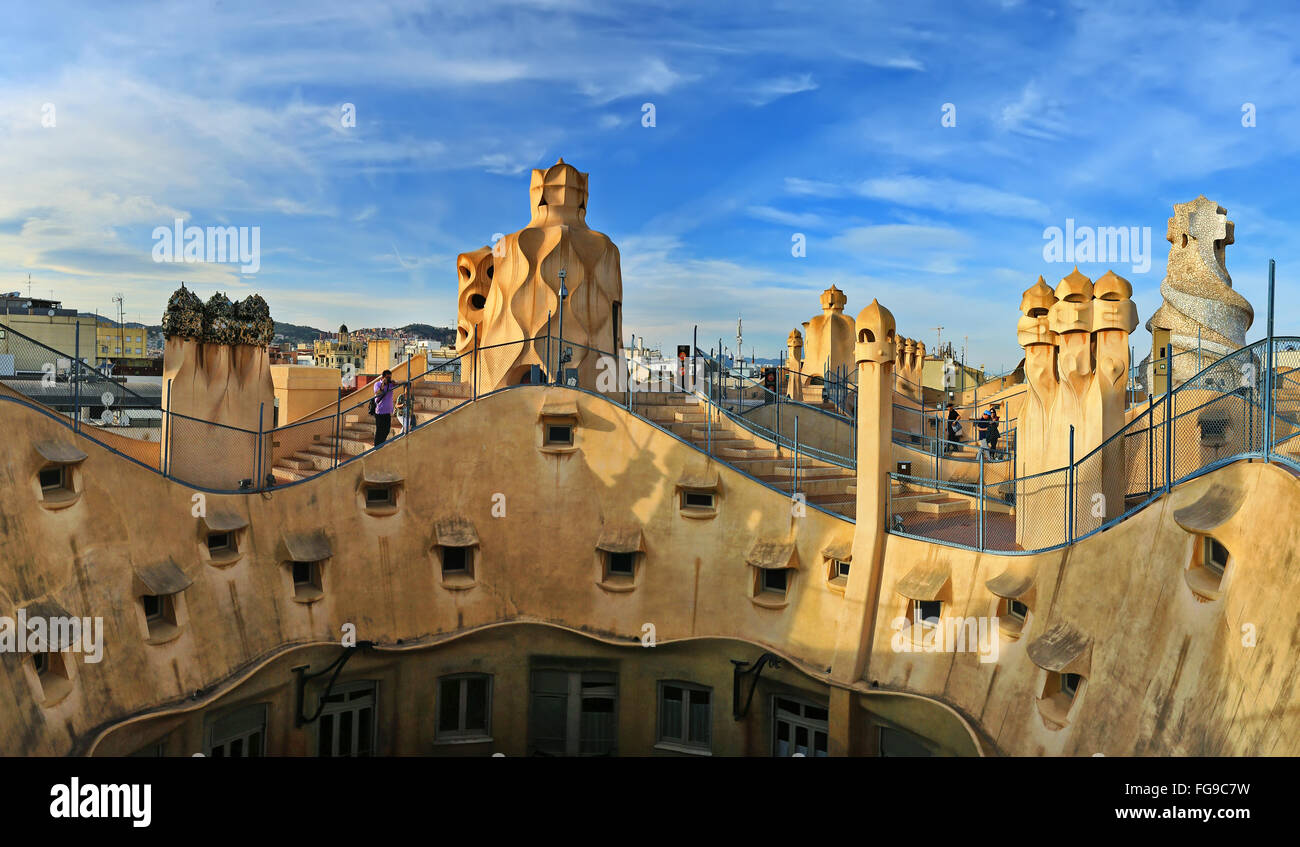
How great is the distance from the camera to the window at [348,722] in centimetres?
1566

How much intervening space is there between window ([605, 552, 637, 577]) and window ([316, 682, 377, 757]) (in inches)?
202

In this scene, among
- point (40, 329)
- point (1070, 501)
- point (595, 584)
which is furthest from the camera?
point (40, 329)

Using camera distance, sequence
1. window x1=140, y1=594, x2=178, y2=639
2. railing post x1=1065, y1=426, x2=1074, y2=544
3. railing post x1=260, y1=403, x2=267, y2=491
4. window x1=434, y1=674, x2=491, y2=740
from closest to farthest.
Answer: railing post x1=1065, y1=426, x2=1074, y2=544, window x1=140, y1=594, x2=178, y2=639, railing post x1=260, y1=403, x2=267, y2=491, window x1=434, y1=674, x2=491, y2=740

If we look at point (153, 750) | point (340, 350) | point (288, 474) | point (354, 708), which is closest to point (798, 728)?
point (354, 708)

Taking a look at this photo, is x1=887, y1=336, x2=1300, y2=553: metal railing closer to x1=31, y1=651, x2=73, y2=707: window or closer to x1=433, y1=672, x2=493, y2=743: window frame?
x1=433, y1=672, x2=493, y2=743: window frame

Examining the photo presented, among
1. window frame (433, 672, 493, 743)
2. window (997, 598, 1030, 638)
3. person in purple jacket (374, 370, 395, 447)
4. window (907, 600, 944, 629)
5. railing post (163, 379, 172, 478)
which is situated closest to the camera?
window (997, 598, 1030, 638)

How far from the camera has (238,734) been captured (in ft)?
46.6

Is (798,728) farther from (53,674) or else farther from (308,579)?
(53,674)

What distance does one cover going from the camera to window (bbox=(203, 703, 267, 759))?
13.7 m

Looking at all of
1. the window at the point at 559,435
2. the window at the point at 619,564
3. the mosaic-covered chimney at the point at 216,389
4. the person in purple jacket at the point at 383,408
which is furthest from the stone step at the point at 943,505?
the mosaic-covered chimney at the point at 216,389

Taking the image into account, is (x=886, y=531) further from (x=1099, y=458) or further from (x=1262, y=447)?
(x=1262, y=447)

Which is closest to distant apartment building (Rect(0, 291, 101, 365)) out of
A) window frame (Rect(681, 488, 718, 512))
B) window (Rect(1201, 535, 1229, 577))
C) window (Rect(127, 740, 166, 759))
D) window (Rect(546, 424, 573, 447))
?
window (Rect(127, 740, 166, 759))

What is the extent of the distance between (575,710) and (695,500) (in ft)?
16.6

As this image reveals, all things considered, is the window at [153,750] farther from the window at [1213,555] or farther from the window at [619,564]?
the window at [1213,555]
